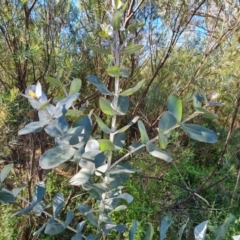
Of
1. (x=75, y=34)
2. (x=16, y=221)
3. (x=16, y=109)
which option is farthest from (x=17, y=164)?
(x=75, y=34)

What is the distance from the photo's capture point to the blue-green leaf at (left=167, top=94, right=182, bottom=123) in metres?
0.75

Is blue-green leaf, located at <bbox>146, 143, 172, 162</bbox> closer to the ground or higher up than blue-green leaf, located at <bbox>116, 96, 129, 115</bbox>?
closer to the ground

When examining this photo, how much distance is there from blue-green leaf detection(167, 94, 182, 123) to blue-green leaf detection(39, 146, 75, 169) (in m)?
0.23

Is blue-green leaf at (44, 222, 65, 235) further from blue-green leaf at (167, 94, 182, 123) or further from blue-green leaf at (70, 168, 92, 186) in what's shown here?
blue-green leaf at (167, 94, 182, 123)

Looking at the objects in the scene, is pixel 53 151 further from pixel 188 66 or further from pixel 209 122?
pixel 209 122

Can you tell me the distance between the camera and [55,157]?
0.74m

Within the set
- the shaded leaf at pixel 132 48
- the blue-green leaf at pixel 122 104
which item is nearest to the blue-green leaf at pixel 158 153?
the blue-green leaf at pixel 122 104

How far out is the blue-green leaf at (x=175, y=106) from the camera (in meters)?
0.75

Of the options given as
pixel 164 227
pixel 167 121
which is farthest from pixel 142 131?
pixel 164 227

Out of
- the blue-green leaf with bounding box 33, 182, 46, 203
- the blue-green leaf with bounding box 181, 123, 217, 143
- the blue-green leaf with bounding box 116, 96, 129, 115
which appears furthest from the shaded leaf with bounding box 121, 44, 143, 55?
the blue-green leaf with bounding box 33, 182, 46, 203

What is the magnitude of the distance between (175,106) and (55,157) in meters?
0.27

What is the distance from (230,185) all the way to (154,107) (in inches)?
31.5

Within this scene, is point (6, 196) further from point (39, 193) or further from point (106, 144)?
point (106, 144)

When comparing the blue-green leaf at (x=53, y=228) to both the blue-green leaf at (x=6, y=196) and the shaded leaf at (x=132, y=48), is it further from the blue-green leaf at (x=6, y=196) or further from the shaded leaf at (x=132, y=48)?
the shaded leaf at (x=132, y=48)
